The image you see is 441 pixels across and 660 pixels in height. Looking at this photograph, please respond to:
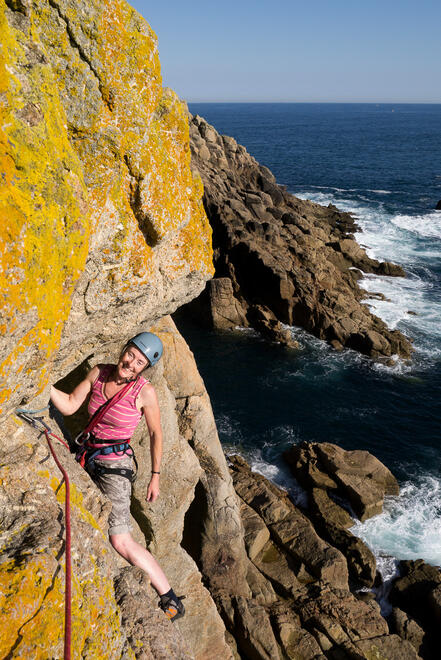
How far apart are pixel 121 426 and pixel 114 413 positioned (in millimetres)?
268

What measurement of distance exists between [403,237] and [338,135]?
458 ft

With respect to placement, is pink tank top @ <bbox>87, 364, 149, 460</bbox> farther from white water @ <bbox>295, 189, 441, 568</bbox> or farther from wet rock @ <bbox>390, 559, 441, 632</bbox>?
white water @ <bbox>295, 189, 441, 568</bbox>

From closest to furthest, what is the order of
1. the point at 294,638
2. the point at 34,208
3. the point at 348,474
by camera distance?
the point at 34,208
the point at 294,638
the point at 348,474

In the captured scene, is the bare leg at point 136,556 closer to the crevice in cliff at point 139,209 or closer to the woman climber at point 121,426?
the woman climber at point 121,426

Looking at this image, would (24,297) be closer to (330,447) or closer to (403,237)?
(330,447)

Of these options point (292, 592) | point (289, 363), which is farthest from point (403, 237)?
point (292, 592)

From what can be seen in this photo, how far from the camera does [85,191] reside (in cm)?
582

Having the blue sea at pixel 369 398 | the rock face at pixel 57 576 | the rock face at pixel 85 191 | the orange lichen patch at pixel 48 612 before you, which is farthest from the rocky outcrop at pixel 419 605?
the orange lichen patch at pixel 48 612

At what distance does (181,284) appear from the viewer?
29.1ft

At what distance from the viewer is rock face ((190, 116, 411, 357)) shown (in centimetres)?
3981

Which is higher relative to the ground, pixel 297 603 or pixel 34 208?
pixel 34 208

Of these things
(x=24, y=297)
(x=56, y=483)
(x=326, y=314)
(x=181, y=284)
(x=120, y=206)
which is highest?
(x=120, y=206)

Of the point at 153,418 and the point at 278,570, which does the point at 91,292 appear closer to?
the point at 153,418

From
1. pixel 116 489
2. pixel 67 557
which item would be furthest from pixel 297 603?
pixel 67 557
